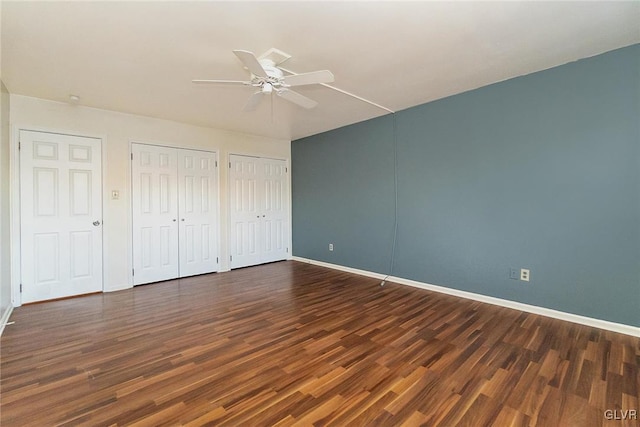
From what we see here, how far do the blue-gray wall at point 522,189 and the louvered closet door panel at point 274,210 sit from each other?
5.75 feet

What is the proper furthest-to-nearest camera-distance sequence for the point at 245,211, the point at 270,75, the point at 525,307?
the point at 245,211 → the point at 525,307 → the point at 270,75

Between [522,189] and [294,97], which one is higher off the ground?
[294,97]

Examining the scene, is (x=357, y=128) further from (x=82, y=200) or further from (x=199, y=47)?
(x=82, y=200)

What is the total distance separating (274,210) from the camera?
5.69 meters

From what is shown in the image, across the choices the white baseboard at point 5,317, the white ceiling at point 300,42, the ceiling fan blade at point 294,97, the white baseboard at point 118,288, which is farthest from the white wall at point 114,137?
the ceiling fan blade at point 294,97

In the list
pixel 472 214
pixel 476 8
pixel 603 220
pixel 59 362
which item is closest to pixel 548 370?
pixel 603 220

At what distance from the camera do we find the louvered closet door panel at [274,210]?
18.2 feet

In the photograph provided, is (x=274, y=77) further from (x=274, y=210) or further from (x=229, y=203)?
(x=274, y=210)

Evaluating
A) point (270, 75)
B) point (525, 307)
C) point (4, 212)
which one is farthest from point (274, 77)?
point (525, 307)

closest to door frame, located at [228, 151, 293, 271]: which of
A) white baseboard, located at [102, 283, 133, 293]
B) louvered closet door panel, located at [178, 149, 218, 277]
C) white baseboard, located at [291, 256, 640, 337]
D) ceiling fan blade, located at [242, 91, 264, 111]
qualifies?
louvered closet door panel, located at [178, 149, 218, 277]

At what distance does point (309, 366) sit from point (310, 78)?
7.21 ft

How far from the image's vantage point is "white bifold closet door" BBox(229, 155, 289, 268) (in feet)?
16.8

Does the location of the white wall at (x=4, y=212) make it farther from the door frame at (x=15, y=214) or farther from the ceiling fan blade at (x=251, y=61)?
the ceiling fan blade at (x=251, y=61)

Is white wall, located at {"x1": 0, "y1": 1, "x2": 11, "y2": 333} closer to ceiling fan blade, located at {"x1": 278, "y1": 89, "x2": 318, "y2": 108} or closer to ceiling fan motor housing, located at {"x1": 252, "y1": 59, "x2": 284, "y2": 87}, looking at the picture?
ceiling fan motor housing, located at {"x1": 252, "y1": 59, "x2": 284, "y2": 87}
